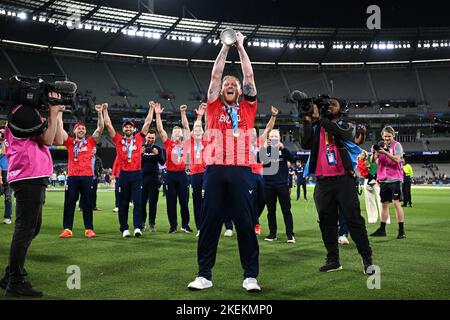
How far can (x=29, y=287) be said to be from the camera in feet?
14.9

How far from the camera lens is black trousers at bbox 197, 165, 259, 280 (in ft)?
15.6

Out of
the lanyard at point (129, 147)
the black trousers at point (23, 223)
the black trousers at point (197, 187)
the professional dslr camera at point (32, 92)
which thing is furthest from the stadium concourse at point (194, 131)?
the black trousers at point (23, 223)

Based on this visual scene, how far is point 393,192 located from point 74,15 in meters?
38.7

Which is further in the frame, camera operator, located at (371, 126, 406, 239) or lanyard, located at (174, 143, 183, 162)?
lanyard, located at (174, 143, 183, 162)

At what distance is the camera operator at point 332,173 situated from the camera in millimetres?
5746

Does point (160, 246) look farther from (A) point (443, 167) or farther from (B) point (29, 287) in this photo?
(A) point (443, 167)

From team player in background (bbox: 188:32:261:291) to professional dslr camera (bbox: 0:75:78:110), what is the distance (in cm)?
159

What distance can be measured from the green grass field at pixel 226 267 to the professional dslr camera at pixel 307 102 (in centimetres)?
210

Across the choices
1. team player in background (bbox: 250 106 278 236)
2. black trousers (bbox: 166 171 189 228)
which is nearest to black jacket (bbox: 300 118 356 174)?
team player in background (bbox: 250 106 278 236)

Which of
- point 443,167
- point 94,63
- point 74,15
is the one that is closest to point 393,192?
point 74,15

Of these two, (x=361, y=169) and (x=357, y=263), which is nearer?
(x=357, y=263)

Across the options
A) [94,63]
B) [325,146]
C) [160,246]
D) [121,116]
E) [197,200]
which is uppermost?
[94,63]

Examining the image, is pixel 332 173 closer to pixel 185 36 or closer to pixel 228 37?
pixel 228 37

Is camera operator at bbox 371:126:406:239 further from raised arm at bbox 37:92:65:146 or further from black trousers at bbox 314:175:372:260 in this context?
raised arm at bbox 37:92:65:146
